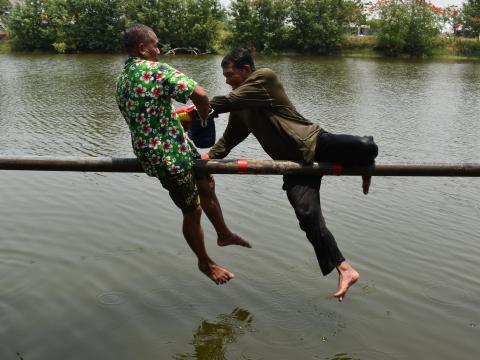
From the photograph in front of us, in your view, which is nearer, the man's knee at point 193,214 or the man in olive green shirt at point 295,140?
the man in olive green shirt at point 295,140

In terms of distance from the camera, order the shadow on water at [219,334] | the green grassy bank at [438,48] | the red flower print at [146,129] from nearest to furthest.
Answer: the red flower print at [146,129] → the shadow on water at [219,334] → the green grassy bank at [438,48]

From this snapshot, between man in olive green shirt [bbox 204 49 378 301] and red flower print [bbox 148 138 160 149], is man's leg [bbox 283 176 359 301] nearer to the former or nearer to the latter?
man in olive green shirt [bbox 204 49 378 301]

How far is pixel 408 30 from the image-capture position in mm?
55625

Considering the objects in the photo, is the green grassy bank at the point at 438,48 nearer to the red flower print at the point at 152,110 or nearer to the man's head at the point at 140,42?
the man's head at the point at 140,42

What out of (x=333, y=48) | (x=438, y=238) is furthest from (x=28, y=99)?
(x=333, y=48)

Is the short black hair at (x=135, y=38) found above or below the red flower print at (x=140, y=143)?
above

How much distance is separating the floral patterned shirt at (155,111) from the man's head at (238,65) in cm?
55

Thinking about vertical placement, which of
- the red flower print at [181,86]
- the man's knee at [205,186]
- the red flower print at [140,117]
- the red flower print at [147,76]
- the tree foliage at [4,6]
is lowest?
the man's knee at [205,186]

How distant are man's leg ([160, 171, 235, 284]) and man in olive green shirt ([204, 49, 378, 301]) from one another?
60 cm

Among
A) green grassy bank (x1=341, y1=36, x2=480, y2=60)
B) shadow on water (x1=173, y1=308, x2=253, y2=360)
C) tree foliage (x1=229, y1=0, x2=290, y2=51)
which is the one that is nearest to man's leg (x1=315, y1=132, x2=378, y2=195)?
shadow on water (x1=173, y1=308, x2=253, y2=360)

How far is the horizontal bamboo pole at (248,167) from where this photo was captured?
389 cm

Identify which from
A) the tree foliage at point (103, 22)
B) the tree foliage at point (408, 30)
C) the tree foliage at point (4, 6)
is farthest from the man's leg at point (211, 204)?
the tree foliage at point (4, 6)

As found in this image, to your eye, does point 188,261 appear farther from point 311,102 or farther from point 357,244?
point 311,102

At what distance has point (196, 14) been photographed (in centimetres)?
6103
